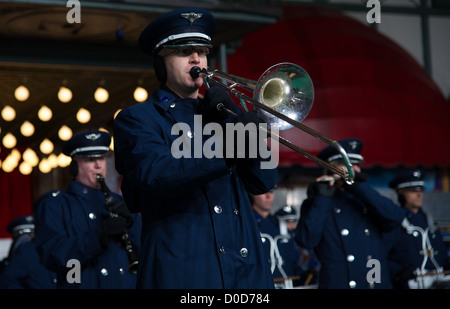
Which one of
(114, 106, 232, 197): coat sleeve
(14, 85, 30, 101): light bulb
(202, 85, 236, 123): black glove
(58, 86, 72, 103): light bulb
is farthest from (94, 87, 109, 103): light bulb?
(202, 85, 236, 123): black glove

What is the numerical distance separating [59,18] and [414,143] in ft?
26.5

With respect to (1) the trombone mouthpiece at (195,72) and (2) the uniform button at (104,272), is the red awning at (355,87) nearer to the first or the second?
(2) the uniform button at (104,272)

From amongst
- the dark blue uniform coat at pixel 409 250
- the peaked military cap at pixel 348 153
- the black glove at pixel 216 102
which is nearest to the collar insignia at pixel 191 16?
the black glove at pixel 216 102

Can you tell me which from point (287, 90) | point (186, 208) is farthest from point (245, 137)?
point (287, 90)

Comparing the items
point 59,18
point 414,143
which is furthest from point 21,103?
point 414,143

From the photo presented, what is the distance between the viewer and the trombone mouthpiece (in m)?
3.10

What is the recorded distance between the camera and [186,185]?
109 inches

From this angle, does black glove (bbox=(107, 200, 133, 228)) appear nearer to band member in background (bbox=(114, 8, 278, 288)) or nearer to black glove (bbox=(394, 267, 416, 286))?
band member in background (bbox=(114, 8, 278, 288))

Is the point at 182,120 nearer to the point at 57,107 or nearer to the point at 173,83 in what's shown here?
the point at 173,83

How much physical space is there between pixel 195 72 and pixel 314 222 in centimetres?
326

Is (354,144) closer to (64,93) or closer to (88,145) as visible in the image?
(88,145)

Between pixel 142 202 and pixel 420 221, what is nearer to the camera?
pixel 142 202

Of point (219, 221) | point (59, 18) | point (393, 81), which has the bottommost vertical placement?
point (219, 221)
